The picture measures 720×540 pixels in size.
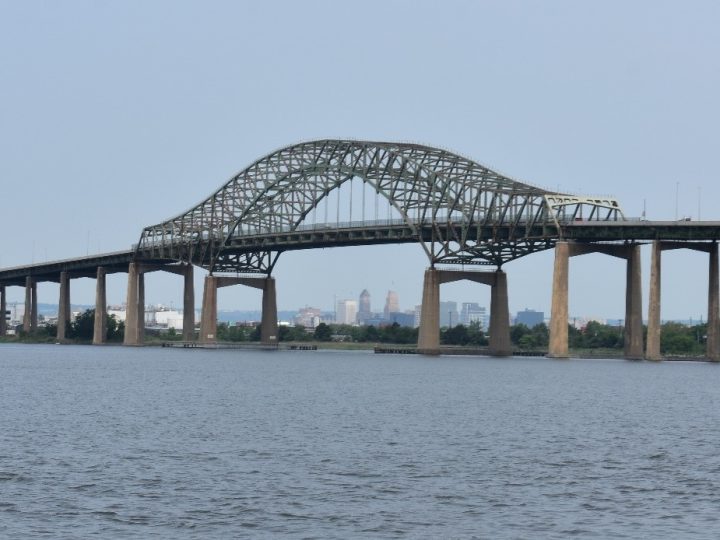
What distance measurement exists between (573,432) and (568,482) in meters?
17.0

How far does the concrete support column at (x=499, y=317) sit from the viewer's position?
16512 cm

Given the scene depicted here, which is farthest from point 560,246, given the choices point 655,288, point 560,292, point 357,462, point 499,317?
point 357,462

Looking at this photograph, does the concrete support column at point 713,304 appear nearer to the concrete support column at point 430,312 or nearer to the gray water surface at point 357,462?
the concrete support column at point 430,312

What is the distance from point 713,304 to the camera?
136000 mm

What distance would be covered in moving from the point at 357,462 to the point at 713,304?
89621mm

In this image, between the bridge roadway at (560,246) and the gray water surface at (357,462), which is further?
the bridge roadway at (560,246)

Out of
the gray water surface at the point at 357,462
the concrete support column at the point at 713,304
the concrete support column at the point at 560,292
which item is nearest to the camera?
the gray water surface at the point at 357,462

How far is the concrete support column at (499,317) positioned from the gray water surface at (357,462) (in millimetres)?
66399

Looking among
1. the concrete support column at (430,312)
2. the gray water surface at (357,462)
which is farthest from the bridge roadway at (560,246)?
the gray water surface at (357,462)

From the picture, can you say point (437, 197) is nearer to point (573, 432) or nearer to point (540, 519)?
point (573, 432)

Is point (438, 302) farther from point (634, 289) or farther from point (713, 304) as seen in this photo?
point (713, 304)

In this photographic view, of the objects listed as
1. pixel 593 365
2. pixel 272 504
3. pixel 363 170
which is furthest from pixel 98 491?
pixel 363 170

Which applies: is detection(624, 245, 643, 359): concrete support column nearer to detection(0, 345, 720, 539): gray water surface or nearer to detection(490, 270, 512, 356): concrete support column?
detection(490, 270, 512, 356): concrete support column

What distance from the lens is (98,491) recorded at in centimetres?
4512
